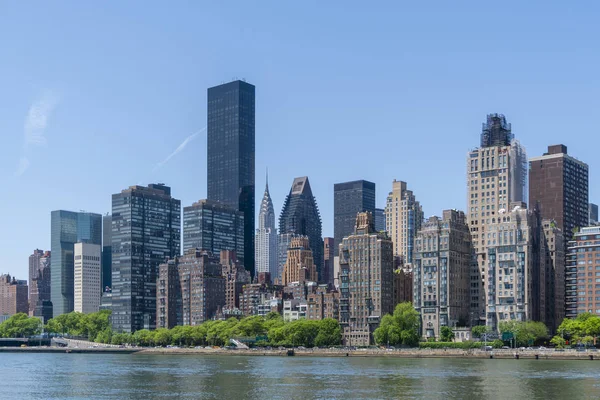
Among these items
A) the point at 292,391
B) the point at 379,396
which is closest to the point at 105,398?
the point at 292,391

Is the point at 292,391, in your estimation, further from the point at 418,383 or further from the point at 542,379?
the point at 542,379

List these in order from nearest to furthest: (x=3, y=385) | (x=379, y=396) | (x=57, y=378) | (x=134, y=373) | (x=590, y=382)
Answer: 1. (x=379, y=396)
2. (x=590, y=382)
3. (x=3, y=385)
4. (x=57, y=378)
5. (x=134, y=373)

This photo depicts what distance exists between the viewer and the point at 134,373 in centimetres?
19225

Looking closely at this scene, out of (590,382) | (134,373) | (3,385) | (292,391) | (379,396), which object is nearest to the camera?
(379,396)

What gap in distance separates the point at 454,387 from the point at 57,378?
7397 centimetres

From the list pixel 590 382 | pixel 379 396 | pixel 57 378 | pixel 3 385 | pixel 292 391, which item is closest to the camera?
pixel 379 396

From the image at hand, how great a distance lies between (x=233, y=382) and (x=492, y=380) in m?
40.8

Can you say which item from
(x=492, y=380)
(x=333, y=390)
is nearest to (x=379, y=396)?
(x=333, y=390)

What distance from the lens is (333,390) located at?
142 meters

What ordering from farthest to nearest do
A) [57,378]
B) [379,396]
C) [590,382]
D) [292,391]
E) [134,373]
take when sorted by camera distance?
[134,373] → [57,378] → [590,382] → [292,391] → [379,396]

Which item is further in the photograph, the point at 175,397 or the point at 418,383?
the point at 418,383

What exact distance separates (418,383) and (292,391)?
22.7 m

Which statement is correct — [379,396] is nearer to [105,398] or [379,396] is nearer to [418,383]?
[418,383]

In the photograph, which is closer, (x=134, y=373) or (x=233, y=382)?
(x=233, y=382)
